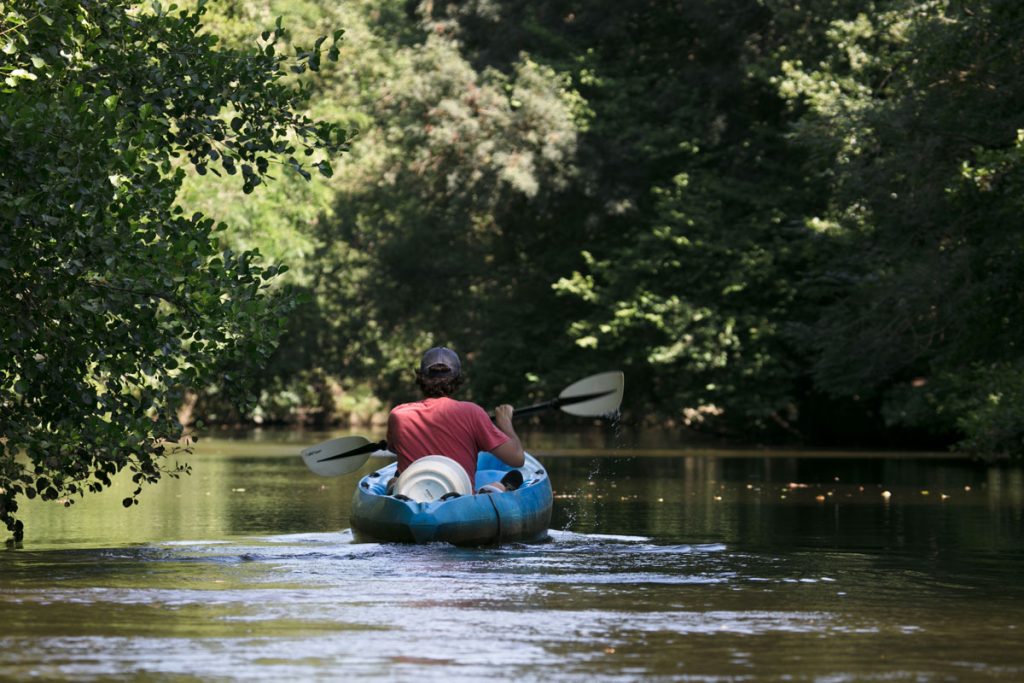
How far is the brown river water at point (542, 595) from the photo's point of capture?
30.1 ft

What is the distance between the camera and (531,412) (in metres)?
18.2

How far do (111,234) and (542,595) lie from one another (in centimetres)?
441

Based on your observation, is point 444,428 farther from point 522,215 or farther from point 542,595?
point 522,215

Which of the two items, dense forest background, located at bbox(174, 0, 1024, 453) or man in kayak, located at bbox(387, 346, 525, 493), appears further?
dense forest background, located at bbox(174, 0, 1024, 453)

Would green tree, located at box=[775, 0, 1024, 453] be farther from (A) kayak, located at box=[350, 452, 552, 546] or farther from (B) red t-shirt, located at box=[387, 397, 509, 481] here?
(B) red t-shirt, located at box=[387, 397, 509, 481]

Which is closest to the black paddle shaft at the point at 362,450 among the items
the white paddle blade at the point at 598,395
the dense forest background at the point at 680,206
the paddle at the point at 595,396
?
the paddle at the point at 595,396

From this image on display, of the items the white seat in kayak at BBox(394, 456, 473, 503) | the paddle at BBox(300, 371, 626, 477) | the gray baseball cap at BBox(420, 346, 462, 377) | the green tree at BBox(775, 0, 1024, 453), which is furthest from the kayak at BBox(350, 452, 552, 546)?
the green tree at BBox(775, 0, 1024, 453)

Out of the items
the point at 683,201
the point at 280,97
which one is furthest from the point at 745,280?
the point at 280,97

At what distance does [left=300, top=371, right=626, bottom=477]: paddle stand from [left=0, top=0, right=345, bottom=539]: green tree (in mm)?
1765

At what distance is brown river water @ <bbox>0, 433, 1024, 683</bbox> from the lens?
9.16 meters

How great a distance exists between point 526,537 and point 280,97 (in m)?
4.39

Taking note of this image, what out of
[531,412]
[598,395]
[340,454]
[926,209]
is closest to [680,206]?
[926,209]

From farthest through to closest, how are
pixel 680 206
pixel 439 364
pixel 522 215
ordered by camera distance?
pixel 522 215
pixel 680 206
pixel 439 364

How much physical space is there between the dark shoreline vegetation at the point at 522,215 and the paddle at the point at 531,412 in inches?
60.7
